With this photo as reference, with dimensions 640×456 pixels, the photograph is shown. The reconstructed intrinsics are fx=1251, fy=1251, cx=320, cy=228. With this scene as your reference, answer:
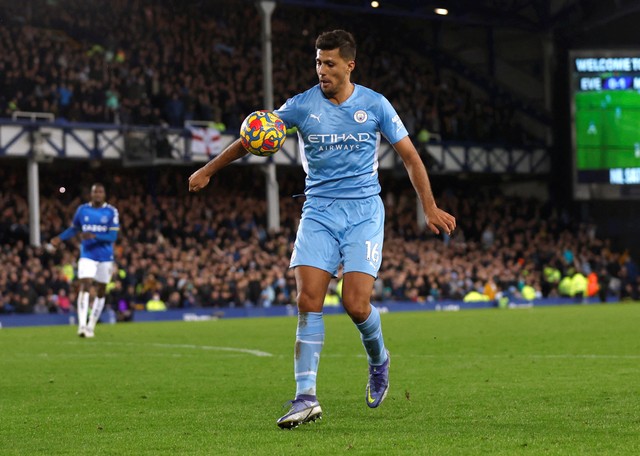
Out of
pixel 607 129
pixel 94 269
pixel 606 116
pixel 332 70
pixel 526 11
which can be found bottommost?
pixel 94 269

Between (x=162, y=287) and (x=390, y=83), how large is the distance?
16652 mm

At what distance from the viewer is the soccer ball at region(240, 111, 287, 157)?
8133 millimetres

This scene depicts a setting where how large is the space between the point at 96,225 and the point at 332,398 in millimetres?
11250

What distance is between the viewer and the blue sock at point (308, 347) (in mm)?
8047

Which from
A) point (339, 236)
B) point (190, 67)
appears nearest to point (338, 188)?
point (339, 236)

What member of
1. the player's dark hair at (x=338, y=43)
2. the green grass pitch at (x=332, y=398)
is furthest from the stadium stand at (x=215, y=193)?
the player's dark hair at (x=338, y=43)

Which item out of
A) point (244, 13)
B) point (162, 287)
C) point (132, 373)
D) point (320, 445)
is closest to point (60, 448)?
point (320, 445)

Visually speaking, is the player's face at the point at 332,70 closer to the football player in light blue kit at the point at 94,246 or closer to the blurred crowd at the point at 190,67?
the football player in light blue kit at the point at 94,246

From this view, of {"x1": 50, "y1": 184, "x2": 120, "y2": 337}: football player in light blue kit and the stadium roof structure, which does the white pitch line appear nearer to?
{"x1": 50, "y1": 184, "x2": 120, "y2": 337}: football player in light blue kit

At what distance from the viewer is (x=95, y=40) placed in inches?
1534

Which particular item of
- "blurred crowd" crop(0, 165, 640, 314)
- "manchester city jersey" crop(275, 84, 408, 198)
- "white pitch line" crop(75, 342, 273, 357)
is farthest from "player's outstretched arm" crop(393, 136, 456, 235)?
"blurred crowd" crop(0, 165, 640, 314)

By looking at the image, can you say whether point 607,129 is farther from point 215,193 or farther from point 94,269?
point 94,269

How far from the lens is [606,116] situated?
4200 cm

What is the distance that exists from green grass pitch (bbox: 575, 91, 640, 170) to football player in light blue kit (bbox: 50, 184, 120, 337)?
82.4ft
